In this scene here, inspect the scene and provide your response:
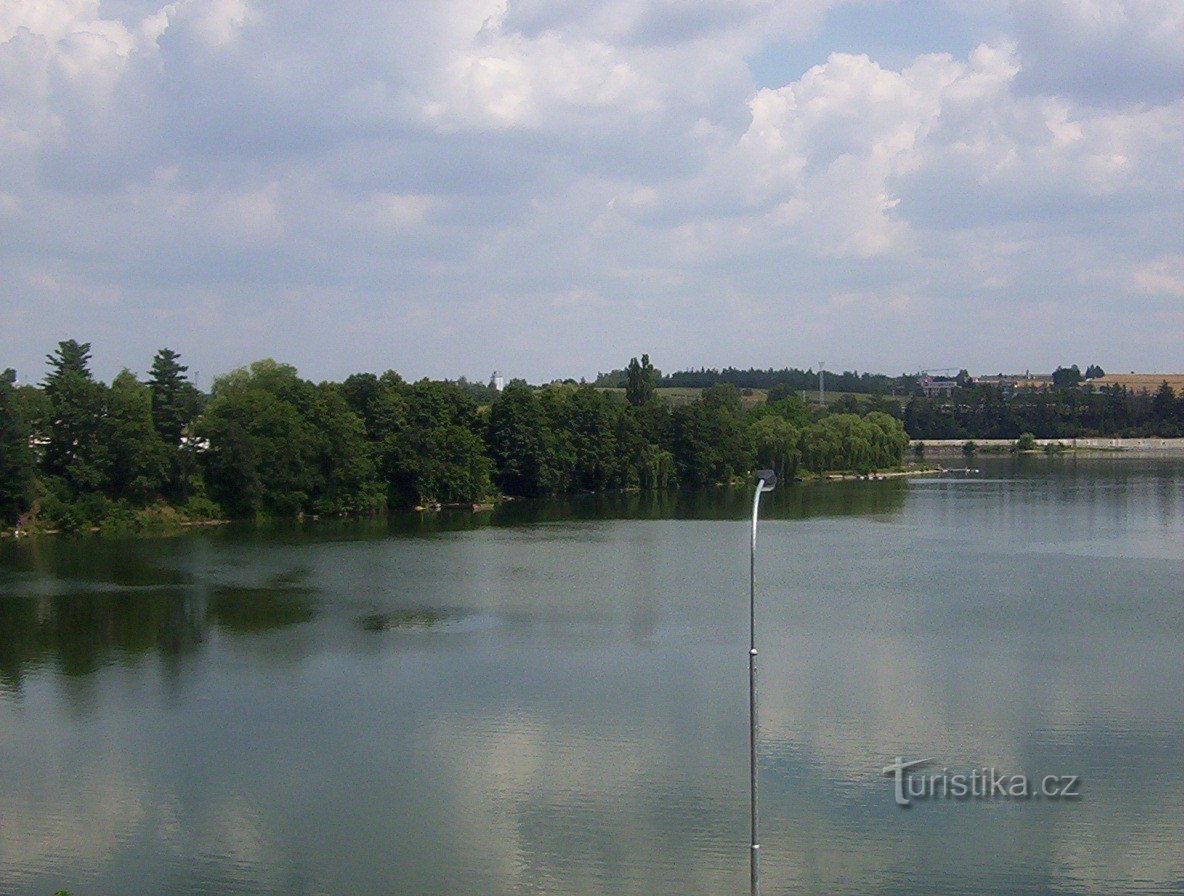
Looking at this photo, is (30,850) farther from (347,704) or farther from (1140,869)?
(1140,869)

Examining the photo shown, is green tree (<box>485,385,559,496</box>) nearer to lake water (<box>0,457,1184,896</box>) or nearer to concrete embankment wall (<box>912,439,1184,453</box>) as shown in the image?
lake water (<box>0,457,1184,896</box>)

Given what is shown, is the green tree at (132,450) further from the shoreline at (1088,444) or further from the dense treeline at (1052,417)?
the dense treeline at (1052,417)

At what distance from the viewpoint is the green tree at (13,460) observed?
161ft

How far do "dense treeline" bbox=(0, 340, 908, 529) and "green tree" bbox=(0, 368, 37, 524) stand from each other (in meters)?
0.06

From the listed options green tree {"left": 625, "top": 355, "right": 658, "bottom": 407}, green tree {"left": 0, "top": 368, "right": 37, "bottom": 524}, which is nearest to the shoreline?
green tree {"left": 625, "top": 355, "right": 658, "bottom": 407}

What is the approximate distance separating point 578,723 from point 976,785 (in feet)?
21.7

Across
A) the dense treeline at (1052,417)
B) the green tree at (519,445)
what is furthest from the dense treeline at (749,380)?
the green tree at (519,445)

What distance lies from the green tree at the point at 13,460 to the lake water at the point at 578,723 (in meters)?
9.87

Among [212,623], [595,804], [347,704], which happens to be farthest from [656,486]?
[595,804]

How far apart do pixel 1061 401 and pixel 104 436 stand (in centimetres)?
12358

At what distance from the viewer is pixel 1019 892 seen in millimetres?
14164

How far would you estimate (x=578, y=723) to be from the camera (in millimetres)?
20844

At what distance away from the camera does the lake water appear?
1517 cm

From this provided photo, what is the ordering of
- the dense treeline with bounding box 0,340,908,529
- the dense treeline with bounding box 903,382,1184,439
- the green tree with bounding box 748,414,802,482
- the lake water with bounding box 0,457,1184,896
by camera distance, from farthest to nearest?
1. the dense treeline with bounding box 903,382,1184,439
2. the green tree with bounding box 748,414,802,482
3. the dense treeline with bounding box 0,340,908,529
4. the lake water with bounding box 0,457,1184,896
